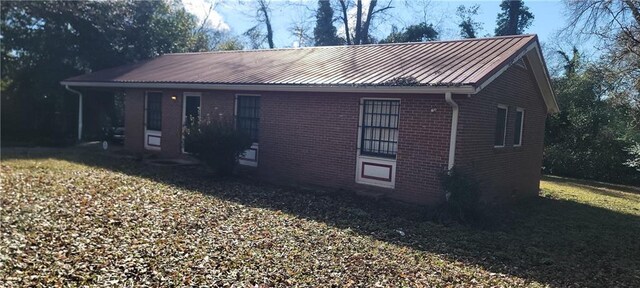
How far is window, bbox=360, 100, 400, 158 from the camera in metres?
10.7

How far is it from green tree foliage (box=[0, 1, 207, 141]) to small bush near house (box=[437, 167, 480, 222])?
18.4 m

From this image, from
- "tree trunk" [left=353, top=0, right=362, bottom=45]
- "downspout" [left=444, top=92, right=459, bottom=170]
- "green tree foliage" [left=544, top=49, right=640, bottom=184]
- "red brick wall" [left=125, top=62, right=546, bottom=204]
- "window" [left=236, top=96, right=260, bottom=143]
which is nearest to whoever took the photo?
"downspout" [left=444, top=92, right=459, bottom=170]

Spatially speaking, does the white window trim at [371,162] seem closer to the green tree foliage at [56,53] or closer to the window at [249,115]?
the window at [249,115]

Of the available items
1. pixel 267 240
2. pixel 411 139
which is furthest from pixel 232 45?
pixel 267 240

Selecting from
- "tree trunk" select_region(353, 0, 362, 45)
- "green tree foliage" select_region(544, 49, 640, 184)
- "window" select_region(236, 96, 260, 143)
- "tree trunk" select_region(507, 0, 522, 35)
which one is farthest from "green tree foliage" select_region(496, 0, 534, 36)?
"window" select_region(236, 96, 260, 143)

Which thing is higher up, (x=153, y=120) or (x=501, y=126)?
(x=501, y=126)

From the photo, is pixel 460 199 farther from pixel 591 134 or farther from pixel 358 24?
pixel 358 24

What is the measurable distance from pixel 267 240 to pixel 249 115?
7.06 meters

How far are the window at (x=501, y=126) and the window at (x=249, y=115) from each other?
6.27 metres

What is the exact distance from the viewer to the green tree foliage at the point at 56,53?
69.4 feet

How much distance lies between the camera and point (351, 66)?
12.3 meters

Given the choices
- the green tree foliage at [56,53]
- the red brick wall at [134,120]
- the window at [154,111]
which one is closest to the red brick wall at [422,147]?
the window at [154,111]

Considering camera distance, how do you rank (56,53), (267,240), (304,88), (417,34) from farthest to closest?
1. (417,34)
2. (56,53)
3. (304,88)
4. (267,240)

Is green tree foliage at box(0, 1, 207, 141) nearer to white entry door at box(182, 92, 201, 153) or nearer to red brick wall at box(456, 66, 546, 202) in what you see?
white entry door at box(182, 92, 201, 153)
